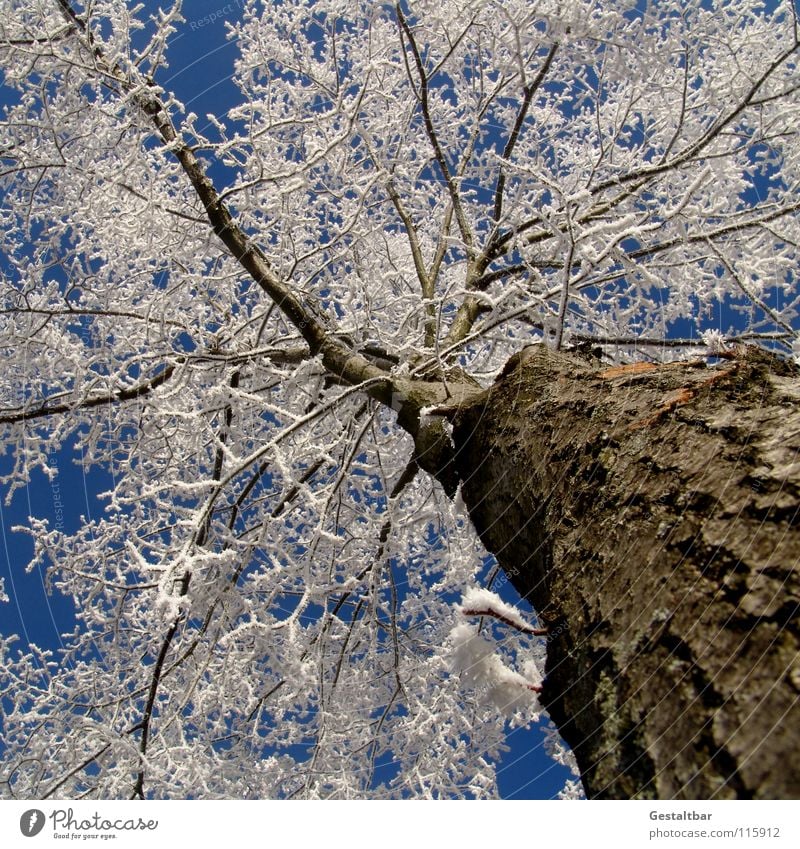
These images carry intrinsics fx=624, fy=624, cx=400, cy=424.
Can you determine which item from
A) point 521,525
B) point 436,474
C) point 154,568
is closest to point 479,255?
point 436,474

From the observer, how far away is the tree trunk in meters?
0.70

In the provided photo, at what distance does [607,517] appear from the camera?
3.69 ft

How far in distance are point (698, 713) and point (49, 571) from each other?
2710mm

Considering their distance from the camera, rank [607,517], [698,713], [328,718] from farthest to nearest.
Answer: [328,718]
[607,517]
[698,713]

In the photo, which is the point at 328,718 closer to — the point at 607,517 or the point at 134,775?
the point at 134,775

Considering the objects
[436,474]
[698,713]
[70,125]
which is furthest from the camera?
[70,125]

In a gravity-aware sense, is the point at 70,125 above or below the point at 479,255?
above

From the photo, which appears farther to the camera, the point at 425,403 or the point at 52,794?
the point at 52,794

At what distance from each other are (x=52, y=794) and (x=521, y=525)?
9.08 ft

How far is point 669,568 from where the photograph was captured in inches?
35.9

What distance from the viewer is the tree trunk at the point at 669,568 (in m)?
0.70

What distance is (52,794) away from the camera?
2.88 m

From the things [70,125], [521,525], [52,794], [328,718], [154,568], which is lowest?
[328,718]

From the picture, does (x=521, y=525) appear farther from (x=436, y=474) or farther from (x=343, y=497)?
(x=343, y=497)
